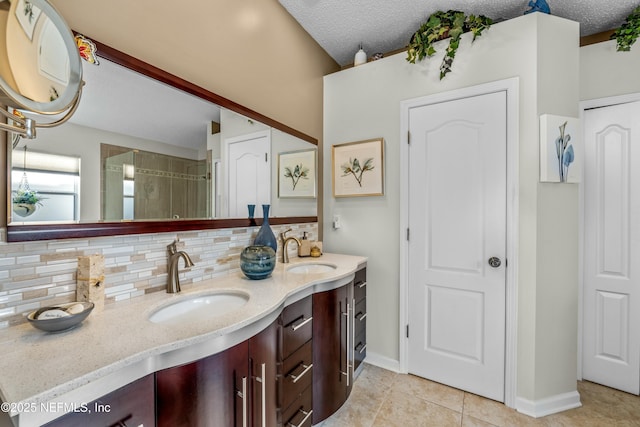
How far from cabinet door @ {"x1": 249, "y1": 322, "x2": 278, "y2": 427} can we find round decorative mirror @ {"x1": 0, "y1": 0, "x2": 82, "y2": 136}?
40.0 inches

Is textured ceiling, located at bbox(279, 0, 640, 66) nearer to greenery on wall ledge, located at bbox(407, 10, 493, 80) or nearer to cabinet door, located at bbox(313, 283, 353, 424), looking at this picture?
greenery on wall ledge, located at bbox(407, 10, 493, 80)

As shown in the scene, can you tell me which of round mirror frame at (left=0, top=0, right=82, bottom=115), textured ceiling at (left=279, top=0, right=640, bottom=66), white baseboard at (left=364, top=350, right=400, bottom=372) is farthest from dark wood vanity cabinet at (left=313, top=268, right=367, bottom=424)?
textured ceiling at (left=279, top=0, right=640, bottom=66)

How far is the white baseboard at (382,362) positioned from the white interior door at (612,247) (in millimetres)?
1424

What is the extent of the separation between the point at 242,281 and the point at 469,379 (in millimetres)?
1730

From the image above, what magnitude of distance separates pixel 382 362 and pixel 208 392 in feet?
5.67

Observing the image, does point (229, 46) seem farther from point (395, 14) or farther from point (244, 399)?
point (244, 399)

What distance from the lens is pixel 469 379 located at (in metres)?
1.87

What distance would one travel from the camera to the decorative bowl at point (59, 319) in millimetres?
756

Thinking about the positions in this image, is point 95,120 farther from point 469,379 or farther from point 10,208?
point 469,379

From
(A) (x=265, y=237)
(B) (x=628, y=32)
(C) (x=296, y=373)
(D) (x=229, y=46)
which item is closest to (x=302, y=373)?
(C) (x=296, y=373)

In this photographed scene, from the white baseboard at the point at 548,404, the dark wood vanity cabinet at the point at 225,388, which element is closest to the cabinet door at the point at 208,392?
the dark wood vanity cabinet at the point at 225,388

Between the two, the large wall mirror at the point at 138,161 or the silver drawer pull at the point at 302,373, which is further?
the silver drawer pull at the point at 302,373

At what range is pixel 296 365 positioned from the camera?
130 cm

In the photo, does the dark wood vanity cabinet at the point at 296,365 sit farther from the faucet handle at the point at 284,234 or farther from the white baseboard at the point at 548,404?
the white baseboard at the point at 548,404
